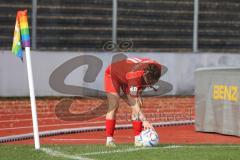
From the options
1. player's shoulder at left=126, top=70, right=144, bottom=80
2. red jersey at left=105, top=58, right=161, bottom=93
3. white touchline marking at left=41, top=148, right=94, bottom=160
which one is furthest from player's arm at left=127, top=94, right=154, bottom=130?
white touchline marking at left=41, top=148, right=94, bottom=160

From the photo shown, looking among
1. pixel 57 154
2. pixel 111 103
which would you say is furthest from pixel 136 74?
pixel 57 154

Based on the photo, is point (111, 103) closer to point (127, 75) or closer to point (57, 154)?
point (127, 75)

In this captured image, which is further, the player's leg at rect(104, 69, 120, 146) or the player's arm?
the player's leg at rect(104, 69, 120, 146)

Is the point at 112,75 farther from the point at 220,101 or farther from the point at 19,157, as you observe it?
the point at 220,101

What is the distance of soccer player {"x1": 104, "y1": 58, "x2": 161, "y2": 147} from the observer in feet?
38.3

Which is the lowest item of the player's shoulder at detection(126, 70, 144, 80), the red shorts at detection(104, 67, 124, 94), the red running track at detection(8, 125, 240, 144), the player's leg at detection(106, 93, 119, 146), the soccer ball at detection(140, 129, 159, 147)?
the red running track at detection(8, 125, 240, 144)

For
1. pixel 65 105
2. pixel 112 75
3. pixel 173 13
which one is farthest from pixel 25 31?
pixel 173 13

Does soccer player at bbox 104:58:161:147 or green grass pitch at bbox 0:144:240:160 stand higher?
soccer player at bbox 104:58:161:147

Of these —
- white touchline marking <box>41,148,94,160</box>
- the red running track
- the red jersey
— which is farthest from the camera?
the red running track

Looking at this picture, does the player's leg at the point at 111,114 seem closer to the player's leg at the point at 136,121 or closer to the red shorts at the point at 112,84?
the red shorts at the point at 112,84

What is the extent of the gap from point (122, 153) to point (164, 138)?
5273mm

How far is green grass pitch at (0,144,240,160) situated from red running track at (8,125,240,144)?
3.12 metres

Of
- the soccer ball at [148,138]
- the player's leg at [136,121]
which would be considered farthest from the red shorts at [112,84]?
the soccer ball at [148,138]

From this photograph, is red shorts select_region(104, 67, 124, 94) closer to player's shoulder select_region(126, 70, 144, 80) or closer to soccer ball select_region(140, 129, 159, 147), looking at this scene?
player's shoulder select_region(126, 70, 144, 80)
